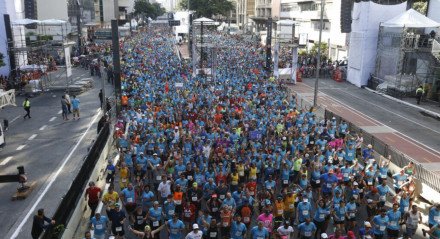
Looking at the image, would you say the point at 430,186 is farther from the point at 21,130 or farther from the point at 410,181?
the point at 21,130

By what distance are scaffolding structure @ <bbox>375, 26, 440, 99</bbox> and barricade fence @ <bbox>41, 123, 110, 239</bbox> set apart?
85.2 ft

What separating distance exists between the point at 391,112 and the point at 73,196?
24.0 metres

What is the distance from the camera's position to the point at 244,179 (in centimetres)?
1378

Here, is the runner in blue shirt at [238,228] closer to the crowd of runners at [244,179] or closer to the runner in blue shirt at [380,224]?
the crowd of runners at [244,179]

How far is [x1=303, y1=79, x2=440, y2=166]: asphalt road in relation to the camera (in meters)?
23.9

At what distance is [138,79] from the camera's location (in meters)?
30.0

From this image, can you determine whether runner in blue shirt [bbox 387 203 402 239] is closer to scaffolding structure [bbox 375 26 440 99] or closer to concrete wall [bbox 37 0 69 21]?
scaffolding structure [bbox 375 26 440 99]

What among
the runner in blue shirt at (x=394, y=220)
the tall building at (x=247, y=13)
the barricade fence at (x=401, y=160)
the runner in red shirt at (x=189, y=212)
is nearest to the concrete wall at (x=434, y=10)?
the barricade fence at (x=401, y=160)

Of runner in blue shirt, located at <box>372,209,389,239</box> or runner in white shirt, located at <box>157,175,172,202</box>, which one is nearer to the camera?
runner in blue shirt, located at <box>372,209,389,239</box>

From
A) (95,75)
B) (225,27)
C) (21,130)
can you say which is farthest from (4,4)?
(225,27)

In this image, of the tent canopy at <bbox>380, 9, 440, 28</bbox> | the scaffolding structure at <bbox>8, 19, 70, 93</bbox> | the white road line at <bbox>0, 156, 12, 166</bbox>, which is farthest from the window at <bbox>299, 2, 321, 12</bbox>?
the white road line at <bbox>0, 156, 12, 166</bbox>

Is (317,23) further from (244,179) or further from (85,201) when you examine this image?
(85,201)

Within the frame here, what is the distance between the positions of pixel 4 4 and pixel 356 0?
3153cm

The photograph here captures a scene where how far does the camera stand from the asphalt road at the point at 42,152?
13305 mm
